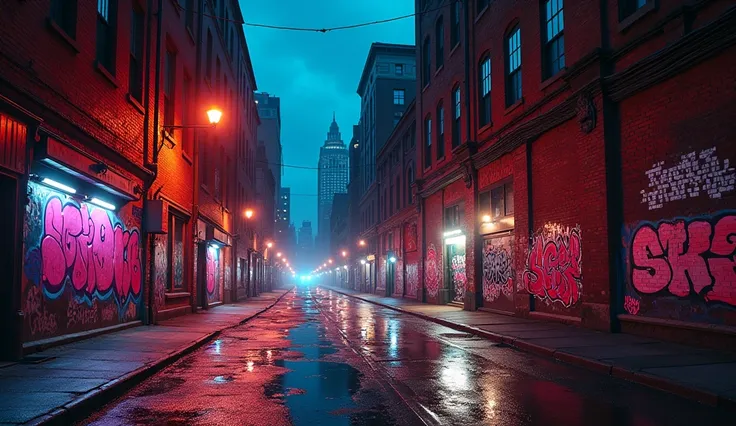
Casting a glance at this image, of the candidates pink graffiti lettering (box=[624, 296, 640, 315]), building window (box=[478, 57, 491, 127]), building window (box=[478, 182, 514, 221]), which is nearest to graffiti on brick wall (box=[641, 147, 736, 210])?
pink graffiti lettering (box=[624, 296, 640, 315])

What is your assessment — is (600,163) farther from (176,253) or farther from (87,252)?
(176,253)

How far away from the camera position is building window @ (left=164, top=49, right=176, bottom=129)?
1833cm

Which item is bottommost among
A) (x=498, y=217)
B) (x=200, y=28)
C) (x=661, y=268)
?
(x=661, y=268)

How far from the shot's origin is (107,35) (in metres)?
13.3

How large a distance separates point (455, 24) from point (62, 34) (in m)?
18.9

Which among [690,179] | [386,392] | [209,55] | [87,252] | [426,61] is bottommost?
[386,392]

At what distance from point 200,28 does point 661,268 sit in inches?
735

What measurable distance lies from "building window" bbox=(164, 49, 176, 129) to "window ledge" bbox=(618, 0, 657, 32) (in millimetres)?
12595

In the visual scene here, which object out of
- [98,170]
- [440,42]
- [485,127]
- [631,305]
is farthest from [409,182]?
[98,170]

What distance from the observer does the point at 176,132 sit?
62.6 feet

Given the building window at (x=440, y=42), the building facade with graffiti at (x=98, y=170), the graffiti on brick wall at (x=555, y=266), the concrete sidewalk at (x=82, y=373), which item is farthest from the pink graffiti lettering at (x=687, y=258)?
the building window at (x=440, y=42)

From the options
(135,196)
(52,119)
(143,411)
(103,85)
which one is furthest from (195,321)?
(143,411)

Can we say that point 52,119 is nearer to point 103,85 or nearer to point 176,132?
point 103,85

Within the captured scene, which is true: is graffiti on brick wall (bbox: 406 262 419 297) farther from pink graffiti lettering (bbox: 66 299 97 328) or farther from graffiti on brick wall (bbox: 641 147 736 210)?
pink graffiti lettering (bbox: 66 299 97 328)
